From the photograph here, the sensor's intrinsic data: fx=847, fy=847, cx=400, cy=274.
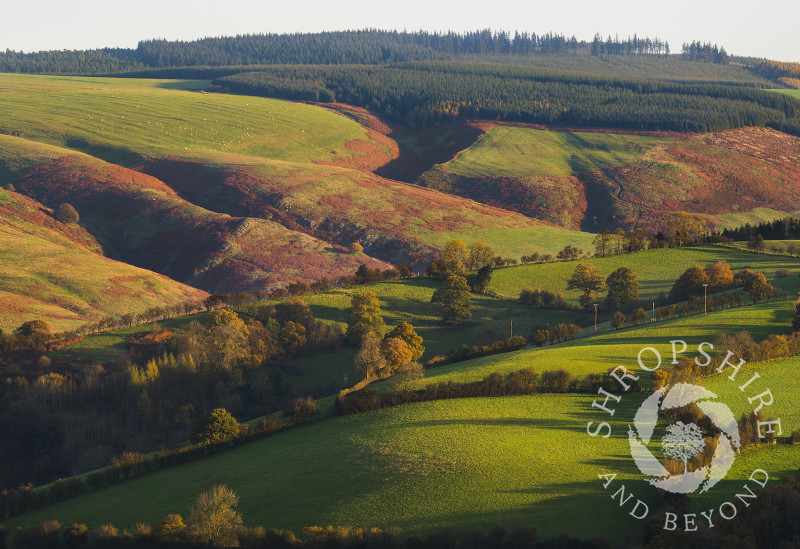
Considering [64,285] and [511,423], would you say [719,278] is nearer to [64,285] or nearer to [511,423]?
[511,423]

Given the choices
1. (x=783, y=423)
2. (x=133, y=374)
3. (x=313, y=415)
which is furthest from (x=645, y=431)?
(x=133, y=374)

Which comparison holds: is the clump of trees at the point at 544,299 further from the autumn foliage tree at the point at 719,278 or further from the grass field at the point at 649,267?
the autumn foliage tree at the point at 719,278

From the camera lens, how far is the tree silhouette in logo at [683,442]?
1861 inches

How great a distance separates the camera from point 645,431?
55.5 m

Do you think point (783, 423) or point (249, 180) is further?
point (249, 180)

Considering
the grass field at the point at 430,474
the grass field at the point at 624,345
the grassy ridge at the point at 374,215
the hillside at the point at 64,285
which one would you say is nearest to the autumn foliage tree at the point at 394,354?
the grass field at the point at 624,345

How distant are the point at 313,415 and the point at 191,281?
90880 millimetres

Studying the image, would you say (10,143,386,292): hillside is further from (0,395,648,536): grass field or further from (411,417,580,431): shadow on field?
(411,417,580,431): shadow on field

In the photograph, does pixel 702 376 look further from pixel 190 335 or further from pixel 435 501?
pixel 190 335

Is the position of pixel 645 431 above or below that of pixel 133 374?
above

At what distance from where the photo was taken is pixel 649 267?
129 m

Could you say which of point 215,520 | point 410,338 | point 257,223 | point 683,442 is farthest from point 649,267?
point 215,520

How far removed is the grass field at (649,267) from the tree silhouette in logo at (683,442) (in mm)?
62920

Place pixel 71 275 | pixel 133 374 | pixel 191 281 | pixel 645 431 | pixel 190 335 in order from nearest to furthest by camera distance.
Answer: pixel 645 431
pixel 133 374
pixel 190 335
pixel 71 275
pixel 191 281
